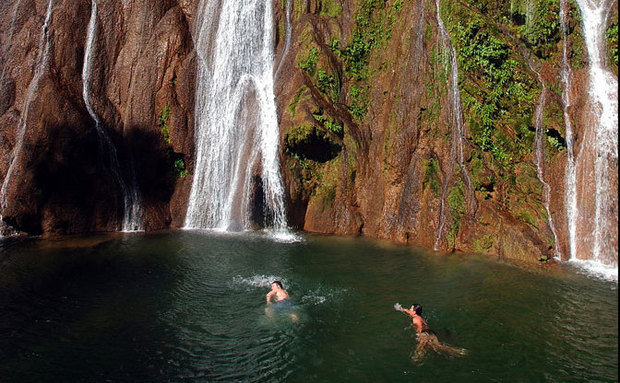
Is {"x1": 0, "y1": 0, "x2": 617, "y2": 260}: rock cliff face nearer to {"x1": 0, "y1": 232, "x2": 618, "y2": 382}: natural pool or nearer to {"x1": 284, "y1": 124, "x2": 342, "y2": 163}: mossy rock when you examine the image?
{"x1": 284, "y1": 124, "x2": 342, "y2": 163}: mossy rock

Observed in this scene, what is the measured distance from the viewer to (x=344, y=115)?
20.7 metres

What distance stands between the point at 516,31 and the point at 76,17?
2075 cm

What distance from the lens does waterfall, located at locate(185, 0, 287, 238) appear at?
65.7ft

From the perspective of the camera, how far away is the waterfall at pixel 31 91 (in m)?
18.9

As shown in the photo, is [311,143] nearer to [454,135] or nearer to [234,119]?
[234,119]

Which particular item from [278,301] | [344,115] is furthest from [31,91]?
[278,301]

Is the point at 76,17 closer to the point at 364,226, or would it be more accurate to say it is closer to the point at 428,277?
the point at 364,226

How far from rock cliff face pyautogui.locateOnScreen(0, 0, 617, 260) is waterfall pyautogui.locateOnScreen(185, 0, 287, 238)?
0.60m

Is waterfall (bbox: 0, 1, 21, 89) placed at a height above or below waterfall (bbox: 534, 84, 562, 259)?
above

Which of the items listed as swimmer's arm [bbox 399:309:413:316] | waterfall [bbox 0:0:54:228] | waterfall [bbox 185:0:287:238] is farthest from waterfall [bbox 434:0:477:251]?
waterfall [bbox 0:0:54:228]

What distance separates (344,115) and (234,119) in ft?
17.5

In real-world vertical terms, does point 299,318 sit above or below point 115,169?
below

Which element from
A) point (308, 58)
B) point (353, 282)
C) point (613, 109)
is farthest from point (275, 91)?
point (613, 109)

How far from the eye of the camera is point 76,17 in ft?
73.8
